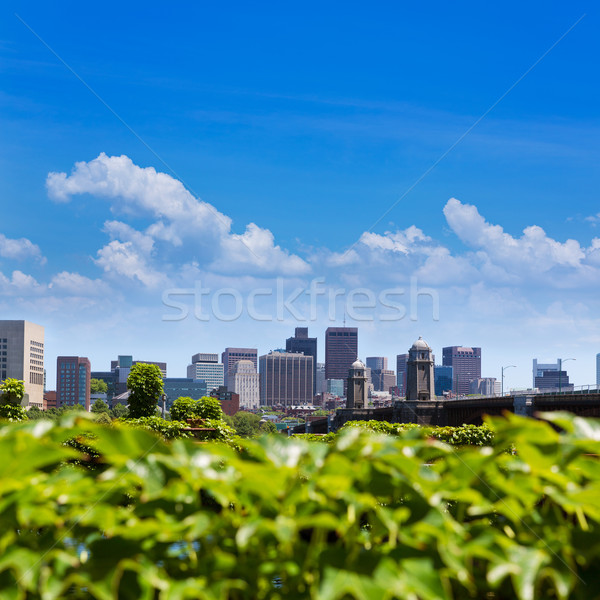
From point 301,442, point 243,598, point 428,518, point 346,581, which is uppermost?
point 301,442

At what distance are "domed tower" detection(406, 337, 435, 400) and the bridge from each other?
5.44ft

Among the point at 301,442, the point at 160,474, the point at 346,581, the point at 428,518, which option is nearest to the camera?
the point at 346,581

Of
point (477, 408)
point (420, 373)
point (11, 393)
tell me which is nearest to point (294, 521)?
point (11, 393)

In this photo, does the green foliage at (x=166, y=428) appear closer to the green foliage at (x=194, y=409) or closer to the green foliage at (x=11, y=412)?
the green foliage at (x=11, y=412)

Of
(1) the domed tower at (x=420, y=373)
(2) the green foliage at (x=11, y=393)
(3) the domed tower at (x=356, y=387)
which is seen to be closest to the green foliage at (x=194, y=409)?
(2) the green foliage at (x=11, y=393)

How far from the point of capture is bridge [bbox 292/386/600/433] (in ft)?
204

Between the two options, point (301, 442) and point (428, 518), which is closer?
point (428, 518)

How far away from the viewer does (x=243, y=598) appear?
2217 mm

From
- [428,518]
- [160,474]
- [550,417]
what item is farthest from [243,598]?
[550,417]

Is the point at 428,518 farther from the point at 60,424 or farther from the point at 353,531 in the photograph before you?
the point at 60,424

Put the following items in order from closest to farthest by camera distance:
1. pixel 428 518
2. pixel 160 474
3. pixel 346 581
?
pixel 346 581
pixel 428 518
pixel 160 474

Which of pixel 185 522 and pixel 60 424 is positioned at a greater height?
pixel 60 424

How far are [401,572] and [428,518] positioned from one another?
0.70 ft

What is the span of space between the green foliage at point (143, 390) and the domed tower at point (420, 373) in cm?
6572
